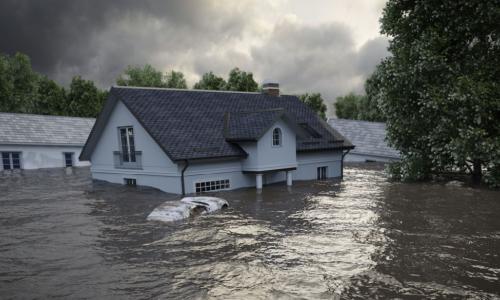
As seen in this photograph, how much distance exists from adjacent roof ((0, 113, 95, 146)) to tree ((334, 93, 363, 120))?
56.5 metres

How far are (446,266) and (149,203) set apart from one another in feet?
43.1

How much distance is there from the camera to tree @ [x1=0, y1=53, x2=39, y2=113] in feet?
197

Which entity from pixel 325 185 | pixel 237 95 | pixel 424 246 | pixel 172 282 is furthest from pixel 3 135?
pixel 424 246

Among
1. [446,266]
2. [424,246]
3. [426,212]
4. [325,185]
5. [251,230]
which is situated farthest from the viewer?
[325,185]

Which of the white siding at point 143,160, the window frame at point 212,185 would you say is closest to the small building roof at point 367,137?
the window frame at point 212,185

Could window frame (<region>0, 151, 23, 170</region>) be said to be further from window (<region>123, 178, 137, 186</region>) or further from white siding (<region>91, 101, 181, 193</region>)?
window (<region>123, 178, 137, 186</region>)

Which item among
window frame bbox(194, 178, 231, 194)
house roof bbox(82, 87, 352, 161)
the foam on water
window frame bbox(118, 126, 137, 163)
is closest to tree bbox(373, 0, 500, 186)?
house roof bbox(82, 87, 352, 161)

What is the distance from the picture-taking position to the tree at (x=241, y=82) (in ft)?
190

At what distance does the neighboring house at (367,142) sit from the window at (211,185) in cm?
2147

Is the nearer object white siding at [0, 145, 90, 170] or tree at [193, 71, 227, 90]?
white siding at [0, 145, 90, 170]

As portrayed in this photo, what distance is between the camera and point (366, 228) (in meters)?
13.7

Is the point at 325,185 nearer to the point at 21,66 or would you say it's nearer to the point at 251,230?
the point at 251,230

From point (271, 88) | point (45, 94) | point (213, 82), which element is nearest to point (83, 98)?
point (45, 94)

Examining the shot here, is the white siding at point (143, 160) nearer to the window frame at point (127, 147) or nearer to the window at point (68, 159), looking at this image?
the window frame at point (127, 147)
